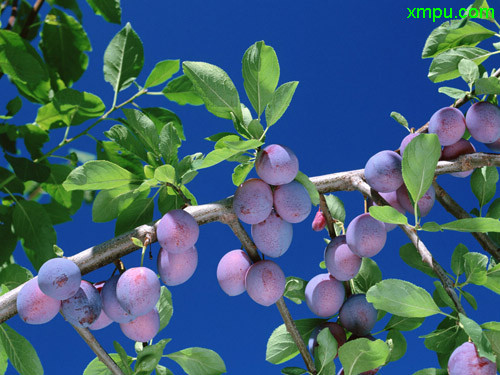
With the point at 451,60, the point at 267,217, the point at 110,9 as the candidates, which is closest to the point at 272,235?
the point at 267,217

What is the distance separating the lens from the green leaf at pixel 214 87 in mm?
665

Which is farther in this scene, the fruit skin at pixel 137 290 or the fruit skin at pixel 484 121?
the fruit skin at pixel 484 121

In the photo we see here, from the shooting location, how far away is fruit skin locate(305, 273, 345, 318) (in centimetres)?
82

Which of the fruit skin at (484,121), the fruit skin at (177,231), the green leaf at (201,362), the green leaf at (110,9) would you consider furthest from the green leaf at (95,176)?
the green leaf at (110,9)

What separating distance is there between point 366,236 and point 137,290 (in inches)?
12.5

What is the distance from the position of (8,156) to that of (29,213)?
16 cm

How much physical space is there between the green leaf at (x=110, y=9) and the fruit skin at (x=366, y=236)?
0.89 meters

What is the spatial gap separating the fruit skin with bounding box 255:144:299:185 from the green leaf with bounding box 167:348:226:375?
1.07 feet

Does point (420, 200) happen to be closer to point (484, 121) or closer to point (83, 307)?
point (484, 121)

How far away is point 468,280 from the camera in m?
0.72

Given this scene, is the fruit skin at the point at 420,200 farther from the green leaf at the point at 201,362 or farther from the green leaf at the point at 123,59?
the green leaf at the point at 123,59

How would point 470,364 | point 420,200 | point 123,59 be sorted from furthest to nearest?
point 123,59, point 420,200, point 470,364

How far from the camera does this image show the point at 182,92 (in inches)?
44.1

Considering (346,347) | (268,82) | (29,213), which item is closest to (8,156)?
(29,213)
